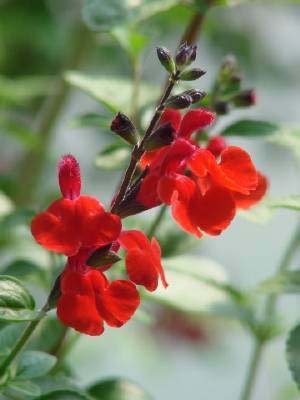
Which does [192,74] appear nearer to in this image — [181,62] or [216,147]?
[181,62]

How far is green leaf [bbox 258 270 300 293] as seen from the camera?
1.05 metres

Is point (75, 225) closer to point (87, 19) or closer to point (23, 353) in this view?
point (23, 353)

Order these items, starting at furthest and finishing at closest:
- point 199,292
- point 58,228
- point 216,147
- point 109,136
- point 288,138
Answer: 1. point 109,136
2. point 199,292
3. point 288,138
4. point 216,147
5. point 58,228

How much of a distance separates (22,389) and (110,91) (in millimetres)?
447

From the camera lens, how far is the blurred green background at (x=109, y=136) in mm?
1689

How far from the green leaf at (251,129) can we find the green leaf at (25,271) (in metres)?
0.26

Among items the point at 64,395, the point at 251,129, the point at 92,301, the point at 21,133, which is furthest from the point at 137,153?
the point at 21,133

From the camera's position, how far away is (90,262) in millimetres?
849

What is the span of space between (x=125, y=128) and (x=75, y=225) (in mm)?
93

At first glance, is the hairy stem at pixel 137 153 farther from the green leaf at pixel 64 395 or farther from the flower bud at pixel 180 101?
the green leaf at pixel 64 395

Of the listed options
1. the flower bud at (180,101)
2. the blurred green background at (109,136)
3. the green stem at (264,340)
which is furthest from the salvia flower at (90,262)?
the blurred green background at (109,136)

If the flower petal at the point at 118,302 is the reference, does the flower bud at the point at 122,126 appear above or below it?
above

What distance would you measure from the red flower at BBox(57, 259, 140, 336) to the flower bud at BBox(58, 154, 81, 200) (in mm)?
64

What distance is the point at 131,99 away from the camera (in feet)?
4.11
